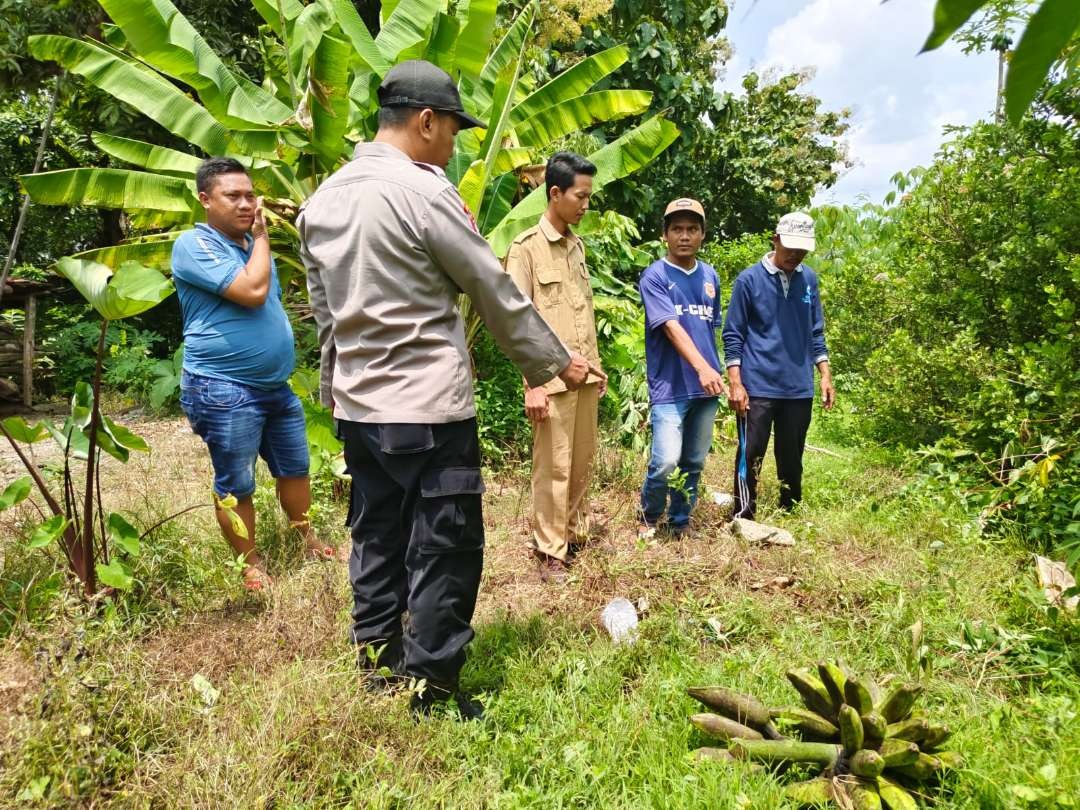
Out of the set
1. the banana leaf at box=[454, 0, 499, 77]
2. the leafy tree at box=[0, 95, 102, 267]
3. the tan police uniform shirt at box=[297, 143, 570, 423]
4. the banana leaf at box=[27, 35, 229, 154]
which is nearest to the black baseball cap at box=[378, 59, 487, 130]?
the tan police uniform shirt at box=[297, 143, 570, 423]

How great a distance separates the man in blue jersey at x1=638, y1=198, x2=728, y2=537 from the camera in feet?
12.2

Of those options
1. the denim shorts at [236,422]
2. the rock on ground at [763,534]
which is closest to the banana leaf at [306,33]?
the denim shorts at [236,422]

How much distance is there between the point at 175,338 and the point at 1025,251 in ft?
34.7

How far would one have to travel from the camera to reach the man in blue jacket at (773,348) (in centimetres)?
403

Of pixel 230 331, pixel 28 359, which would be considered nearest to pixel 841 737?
pixel 230 331

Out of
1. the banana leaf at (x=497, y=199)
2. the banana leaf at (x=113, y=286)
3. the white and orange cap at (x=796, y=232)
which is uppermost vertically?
the banana leaf at (x=497, y=199)

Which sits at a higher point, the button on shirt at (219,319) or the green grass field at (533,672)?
the button on shirt at (219,319)

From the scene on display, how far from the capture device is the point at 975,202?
440cm

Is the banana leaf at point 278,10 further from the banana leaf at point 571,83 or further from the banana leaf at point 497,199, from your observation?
the banana leaf at point 497,199

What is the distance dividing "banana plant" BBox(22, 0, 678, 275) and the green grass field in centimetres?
209

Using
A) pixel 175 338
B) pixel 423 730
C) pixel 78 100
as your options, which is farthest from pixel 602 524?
pixel 175 338

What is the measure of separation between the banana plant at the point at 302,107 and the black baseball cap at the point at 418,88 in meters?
2.23

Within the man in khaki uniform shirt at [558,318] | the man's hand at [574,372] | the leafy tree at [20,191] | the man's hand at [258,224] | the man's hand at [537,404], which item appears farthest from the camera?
the leafy tree at [20,191]

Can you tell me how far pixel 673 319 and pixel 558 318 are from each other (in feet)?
2.12
